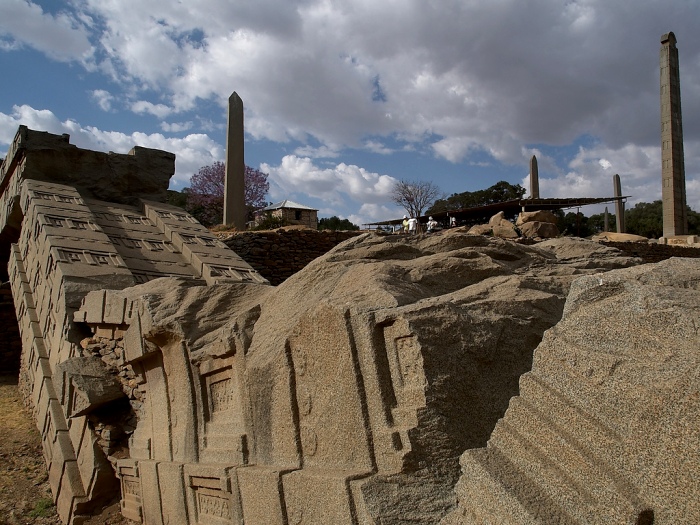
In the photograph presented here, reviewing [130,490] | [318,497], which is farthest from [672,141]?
[318,497]

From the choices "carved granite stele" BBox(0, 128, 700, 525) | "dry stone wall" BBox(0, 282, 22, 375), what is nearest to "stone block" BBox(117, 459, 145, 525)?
"carved granite stele" BBox(0, 128, 700, 525)

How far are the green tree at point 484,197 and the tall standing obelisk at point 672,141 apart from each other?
13.6 meters

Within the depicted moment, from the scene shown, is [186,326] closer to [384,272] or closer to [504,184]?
[384,272]

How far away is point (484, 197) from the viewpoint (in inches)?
1373

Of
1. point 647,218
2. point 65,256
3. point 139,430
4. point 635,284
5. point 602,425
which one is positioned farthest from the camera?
point 647,218

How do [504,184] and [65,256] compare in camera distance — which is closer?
[65,256]

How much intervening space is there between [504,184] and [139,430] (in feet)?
105

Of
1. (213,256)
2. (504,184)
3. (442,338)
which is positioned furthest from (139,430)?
(504,184)

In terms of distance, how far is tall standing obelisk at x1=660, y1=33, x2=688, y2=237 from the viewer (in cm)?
1867

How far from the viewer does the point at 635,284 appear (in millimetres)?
2176

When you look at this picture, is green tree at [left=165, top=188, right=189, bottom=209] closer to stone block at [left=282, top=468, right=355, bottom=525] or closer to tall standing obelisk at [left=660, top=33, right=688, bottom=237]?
tall standing obelisk at [left=660, top=33, right=688, bottom=237]

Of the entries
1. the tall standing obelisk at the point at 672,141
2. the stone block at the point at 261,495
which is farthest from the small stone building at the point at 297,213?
the stone block at the point at 261,495

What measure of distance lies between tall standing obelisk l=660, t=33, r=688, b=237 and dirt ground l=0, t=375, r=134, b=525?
58.9 feet

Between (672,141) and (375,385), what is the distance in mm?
19054
